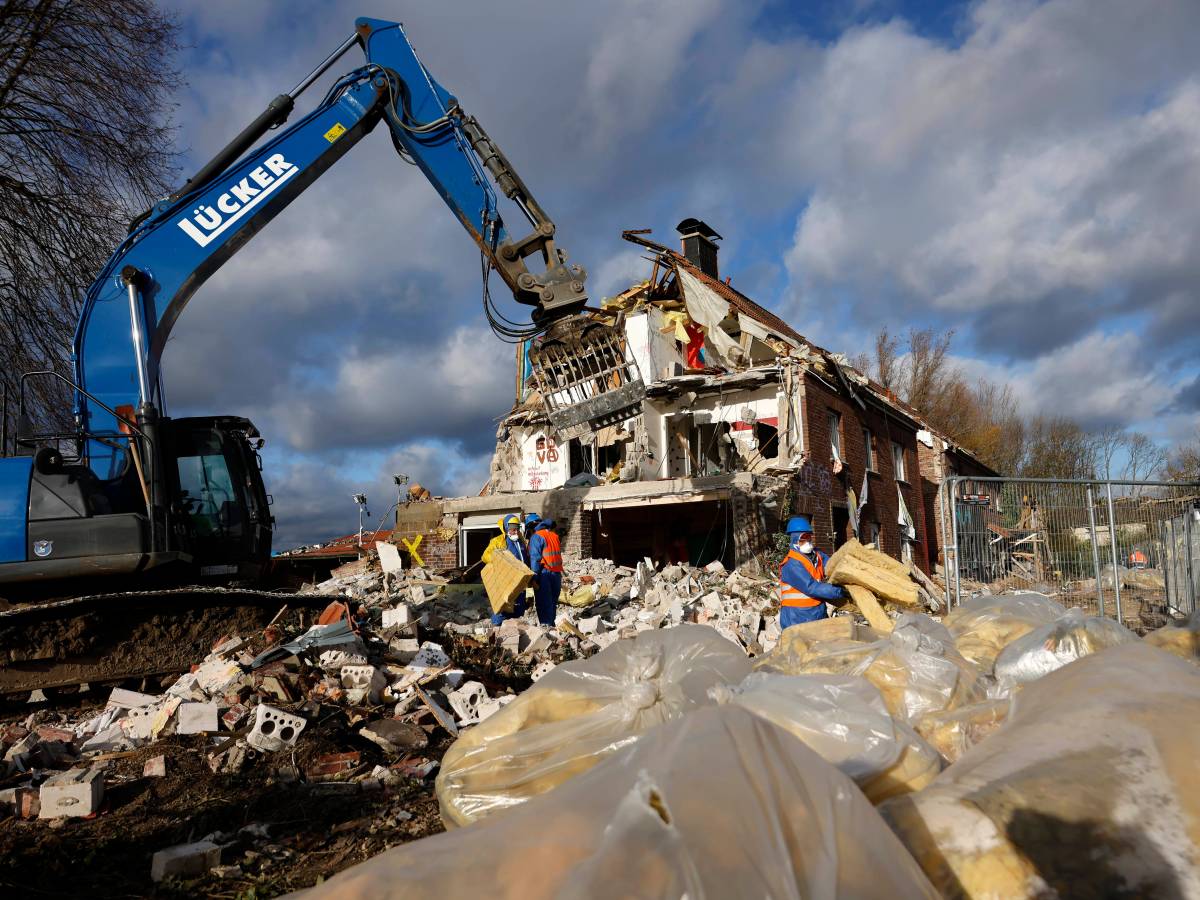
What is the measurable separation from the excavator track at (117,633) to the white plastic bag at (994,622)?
559cm

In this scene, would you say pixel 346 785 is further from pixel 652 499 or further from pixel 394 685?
pixel 652 499

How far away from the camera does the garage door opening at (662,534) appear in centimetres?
1714

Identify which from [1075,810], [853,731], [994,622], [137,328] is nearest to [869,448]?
[994,622]

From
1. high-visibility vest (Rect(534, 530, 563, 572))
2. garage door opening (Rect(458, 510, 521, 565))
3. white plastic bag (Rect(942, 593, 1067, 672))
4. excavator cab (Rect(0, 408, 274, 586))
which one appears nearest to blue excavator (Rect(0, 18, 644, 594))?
excavator cab (Rect(0, 408, 274, 586))

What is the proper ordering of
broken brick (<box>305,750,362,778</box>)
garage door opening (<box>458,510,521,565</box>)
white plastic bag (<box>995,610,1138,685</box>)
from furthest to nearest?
1. garage door opening (<box>458,510,521,565</box>)
2. broken brick (<box>305,750,362,778</box>)
3. white plastic bag (<box>995,610,1138,685</box>)

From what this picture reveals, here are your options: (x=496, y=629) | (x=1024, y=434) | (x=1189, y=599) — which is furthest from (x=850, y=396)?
(x=1024, y=434)

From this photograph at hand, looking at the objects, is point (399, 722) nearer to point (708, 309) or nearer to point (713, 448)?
point (713, 448)

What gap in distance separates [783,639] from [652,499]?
10.8 metres

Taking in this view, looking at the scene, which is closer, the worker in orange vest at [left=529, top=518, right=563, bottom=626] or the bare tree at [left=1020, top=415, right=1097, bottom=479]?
the worker in orange vest at [left=529, top=518, right=563, bottom=626]

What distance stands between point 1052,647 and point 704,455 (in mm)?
14911

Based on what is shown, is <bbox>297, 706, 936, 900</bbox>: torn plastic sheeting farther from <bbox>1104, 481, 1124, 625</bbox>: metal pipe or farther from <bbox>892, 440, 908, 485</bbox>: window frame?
<bbox>892, 440, 908, 485</bbox>: window frame

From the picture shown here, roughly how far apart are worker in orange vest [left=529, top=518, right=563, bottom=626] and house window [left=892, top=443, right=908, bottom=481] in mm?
13696

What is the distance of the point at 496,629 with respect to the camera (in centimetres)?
888

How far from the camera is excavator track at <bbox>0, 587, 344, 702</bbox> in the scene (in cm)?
642
